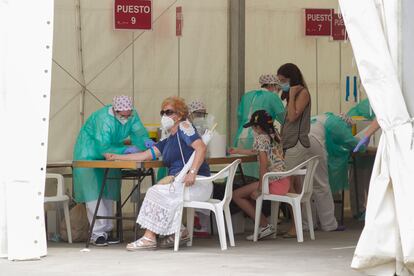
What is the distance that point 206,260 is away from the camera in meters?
8.64

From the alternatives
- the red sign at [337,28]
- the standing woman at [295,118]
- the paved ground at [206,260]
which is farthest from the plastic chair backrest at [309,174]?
the red sign at [337,28]

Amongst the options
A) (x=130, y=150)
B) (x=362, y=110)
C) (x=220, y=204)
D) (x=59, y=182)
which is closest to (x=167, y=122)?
(x=130, y=150)

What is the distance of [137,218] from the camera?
9289 millimetres

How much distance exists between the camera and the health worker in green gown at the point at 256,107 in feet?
36.9

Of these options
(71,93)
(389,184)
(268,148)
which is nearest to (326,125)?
(268,148)

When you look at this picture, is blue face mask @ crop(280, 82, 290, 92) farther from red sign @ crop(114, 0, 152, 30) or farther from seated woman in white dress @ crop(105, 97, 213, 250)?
seated woman in white dress @ crop(105, 97, 213, 250)

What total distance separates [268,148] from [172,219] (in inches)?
50.8

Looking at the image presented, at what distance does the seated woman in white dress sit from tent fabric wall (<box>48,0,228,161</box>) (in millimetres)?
1931

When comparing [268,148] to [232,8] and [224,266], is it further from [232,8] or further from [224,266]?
[232,8]

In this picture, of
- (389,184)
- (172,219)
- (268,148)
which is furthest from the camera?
(268,148)

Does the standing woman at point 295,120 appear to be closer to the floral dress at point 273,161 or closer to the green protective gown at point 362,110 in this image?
the floral dress at point 273,161

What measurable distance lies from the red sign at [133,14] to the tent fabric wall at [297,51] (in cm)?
130

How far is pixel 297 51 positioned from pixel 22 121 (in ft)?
16.8

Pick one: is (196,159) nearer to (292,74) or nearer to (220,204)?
(220,204)
